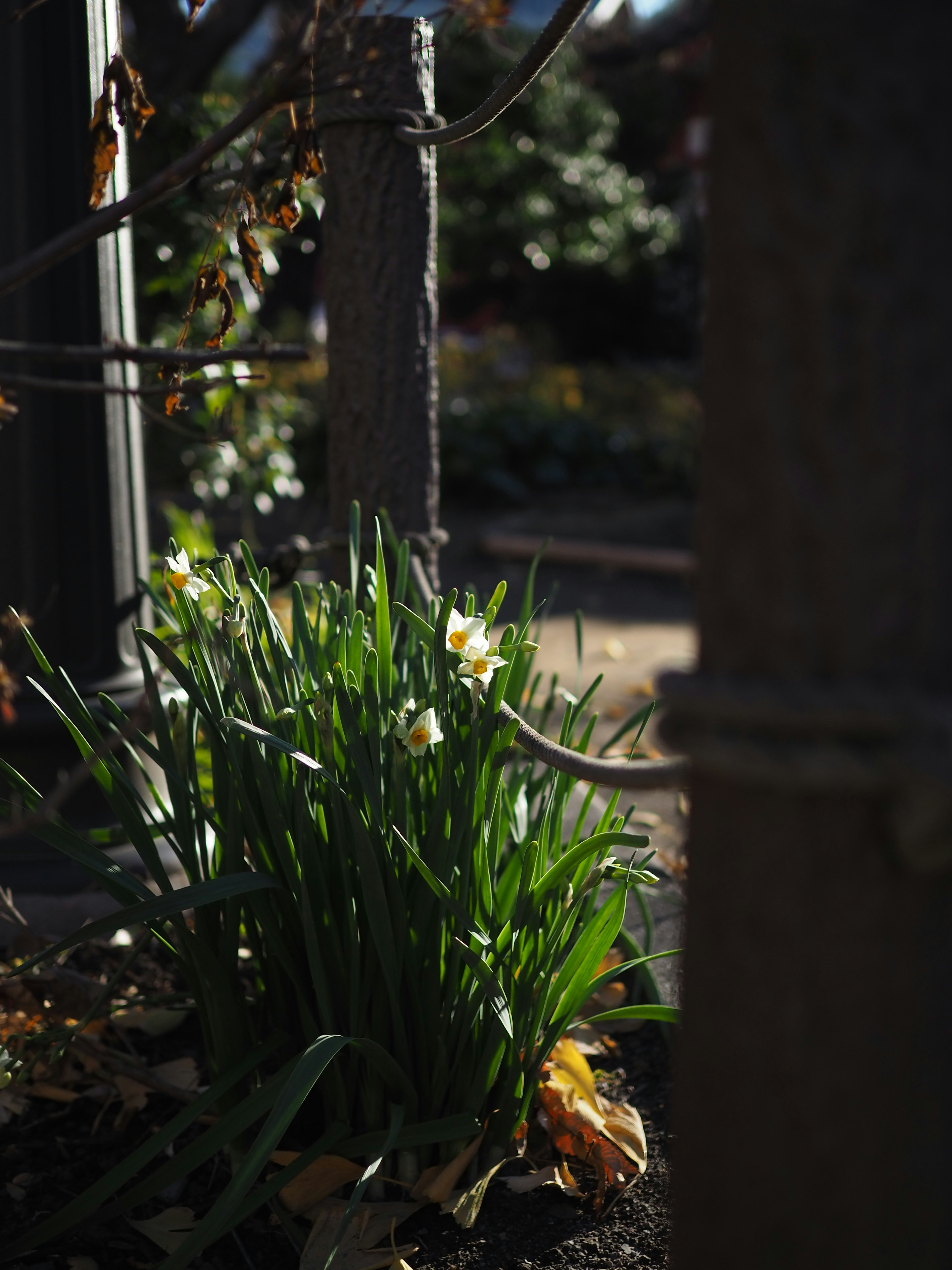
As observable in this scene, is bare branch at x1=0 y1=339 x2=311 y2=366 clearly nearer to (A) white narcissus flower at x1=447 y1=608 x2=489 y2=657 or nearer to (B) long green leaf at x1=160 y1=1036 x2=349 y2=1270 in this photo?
(A) white narcissus flower at x1=447 y1=608 x2=489 y2=657

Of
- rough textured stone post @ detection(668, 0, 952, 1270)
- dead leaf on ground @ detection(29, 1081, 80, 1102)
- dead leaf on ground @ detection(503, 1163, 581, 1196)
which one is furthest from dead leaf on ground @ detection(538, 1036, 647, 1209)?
rough textured stone post @ detection(668, 0, 952, 1270)

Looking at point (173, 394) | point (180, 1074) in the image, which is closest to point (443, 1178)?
point (180, 1074)

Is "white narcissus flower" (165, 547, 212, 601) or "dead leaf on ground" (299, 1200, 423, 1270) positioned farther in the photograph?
"white narcissus flower" (165, 547, 212, 601)

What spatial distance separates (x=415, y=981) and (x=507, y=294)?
17.7 metres

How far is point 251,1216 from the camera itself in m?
1.34

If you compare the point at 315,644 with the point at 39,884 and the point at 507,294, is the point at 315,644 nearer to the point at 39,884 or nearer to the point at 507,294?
the point at 39,884

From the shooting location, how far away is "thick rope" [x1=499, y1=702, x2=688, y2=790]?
2.39 feet

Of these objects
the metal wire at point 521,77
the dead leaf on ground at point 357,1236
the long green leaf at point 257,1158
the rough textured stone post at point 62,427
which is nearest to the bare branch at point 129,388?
the metal wire at point 521,77

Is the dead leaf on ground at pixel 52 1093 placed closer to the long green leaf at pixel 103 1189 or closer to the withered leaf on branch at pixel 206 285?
the long green leaf at pixel 103 1189

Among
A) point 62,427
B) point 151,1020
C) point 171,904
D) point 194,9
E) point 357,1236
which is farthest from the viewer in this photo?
point 62,427

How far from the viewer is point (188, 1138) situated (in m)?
1.48

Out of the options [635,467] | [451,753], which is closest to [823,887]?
[451,753]

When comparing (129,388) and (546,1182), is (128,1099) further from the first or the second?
(129,388)

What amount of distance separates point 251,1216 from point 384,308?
1.48 m
